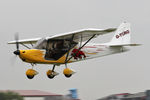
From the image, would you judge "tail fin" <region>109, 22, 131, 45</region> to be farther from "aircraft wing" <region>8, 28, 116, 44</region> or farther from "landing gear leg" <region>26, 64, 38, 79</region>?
"landing gear leg" <region>26, 64, 38, 79</region>

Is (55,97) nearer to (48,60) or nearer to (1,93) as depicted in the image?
(1,93)

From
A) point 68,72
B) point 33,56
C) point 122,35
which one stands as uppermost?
point 122,35

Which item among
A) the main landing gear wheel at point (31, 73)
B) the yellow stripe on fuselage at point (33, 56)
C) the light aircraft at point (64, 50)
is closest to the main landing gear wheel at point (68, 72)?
the light aircraft at point (64, 50)

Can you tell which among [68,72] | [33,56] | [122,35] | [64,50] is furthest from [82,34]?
[122,35]

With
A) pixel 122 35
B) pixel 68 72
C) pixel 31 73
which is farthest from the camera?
pixel 122 35

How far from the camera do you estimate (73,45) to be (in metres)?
22.3

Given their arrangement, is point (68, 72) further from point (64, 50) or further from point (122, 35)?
point (122, 35)

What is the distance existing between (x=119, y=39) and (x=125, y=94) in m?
25.6

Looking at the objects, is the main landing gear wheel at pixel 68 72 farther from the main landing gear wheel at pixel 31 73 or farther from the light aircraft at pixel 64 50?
the main landing gear wheel at pixel 31 73

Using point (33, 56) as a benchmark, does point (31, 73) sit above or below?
below

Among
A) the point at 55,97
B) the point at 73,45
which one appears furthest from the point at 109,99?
the point at 73,45

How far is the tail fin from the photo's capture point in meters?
A: 25.2

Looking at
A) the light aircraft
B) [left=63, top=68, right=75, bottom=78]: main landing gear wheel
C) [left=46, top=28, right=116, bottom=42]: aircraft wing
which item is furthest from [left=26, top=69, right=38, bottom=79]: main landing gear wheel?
[left=46, top=28, right=116, bottom=42]: aircraft wing

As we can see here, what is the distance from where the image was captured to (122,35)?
2533cm
